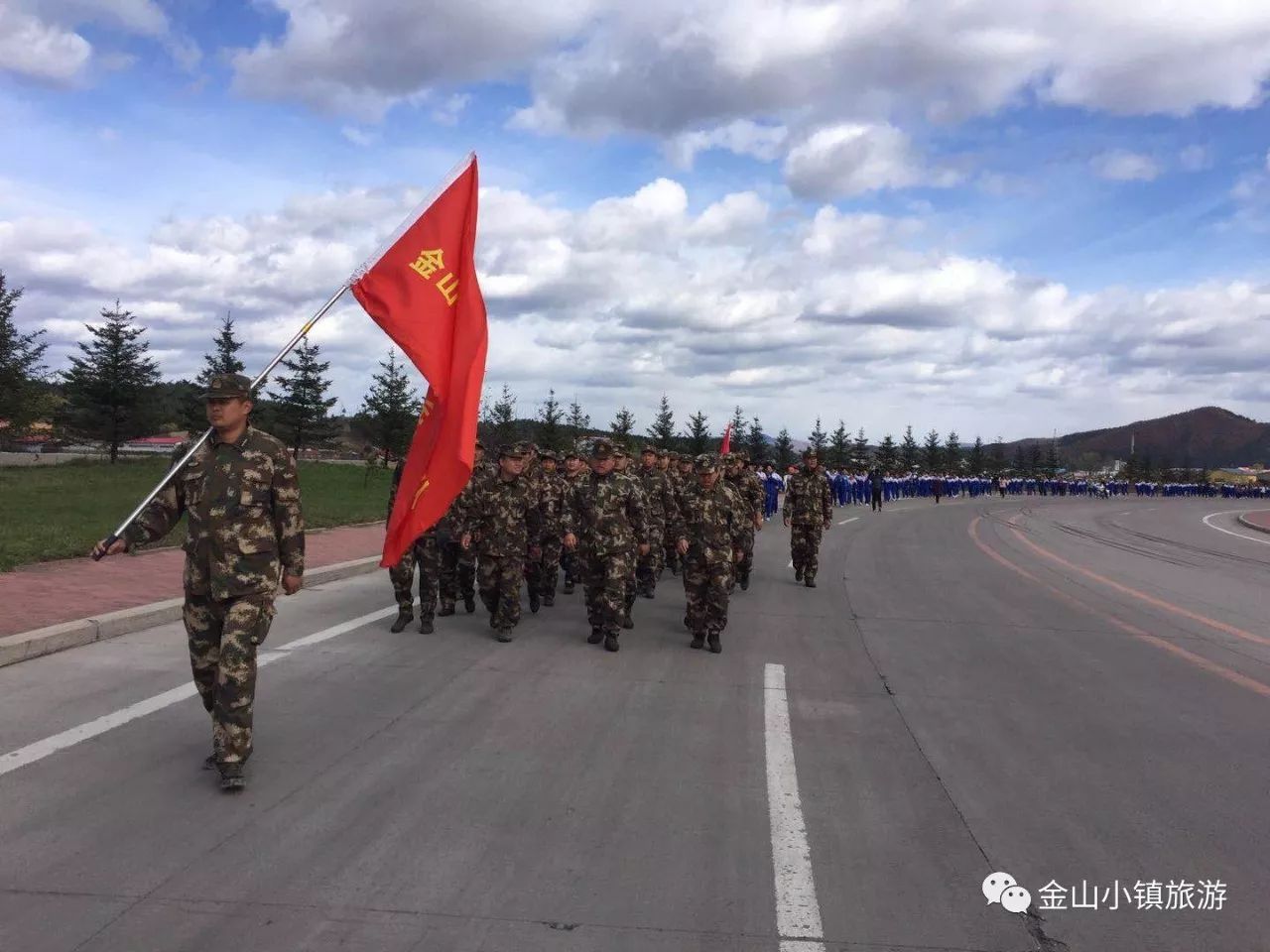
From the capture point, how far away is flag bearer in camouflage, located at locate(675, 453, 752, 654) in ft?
27.9

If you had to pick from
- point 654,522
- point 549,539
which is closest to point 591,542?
point 549,539

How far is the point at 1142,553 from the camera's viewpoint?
70.7 feet

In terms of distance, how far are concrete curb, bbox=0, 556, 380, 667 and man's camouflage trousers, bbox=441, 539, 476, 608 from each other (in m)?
2.45

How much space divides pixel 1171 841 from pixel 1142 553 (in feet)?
63.9

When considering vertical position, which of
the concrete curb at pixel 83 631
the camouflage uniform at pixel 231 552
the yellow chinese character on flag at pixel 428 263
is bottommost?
the concrete curb at pixel 83 631

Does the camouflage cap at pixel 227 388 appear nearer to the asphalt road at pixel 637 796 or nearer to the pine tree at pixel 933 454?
the asphalt road at pixel 637 796

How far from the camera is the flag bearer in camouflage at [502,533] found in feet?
27.9

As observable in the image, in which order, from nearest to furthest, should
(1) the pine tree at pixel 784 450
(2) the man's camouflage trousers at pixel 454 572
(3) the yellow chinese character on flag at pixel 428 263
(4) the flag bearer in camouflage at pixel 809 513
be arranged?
1. (3) the yellow chinese character on flag at pixel 428 263
2. (2) the man's camouflage trousers at pixel 454 572
3. (4) the flag bearer in camouflage at pixel 809 513
4. (1) the pine tree at pixel 784 450

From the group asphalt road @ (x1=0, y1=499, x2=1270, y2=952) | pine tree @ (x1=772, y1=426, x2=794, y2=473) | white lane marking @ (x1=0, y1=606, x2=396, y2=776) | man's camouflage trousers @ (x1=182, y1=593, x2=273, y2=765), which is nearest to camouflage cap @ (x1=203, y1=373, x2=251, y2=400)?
man's camouflage trousers @ (x1=182, y1=593, x2=273, y2=765)

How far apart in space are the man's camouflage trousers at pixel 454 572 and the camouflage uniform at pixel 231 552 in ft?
13.6

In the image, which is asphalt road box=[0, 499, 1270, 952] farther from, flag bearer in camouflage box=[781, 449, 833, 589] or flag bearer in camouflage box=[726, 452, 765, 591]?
flag bearer in camouflage box=[781, 449, 833, 589]

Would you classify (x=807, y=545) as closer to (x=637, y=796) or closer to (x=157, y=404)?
(x=637, y=796)

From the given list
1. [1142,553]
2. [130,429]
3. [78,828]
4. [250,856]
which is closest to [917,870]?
[250,856]

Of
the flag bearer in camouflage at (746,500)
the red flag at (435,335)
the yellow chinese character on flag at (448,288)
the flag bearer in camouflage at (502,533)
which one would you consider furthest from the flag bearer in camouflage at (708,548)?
the yellow chinese character on flag at (448,288)
